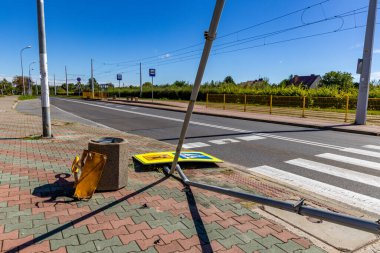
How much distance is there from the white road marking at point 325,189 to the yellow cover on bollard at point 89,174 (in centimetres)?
325

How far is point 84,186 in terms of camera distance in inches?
153

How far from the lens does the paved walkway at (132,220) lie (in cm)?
283

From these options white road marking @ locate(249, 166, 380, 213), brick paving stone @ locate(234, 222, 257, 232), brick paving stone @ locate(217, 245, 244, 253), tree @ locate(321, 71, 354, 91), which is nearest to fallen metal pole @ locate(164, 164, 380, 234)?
brick paving stone @ locate(234, 222, 257, 232)

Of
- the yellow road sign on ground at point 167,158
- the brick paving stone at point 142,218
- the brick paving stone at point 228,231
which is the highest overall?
the yellow road sign on ground at point 167,158

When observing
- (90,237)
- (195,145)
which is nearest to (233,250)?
(90,237)

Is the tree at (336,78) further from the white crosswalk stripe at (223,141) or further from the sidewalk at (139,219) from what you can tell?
the sidewalk at (139,219)

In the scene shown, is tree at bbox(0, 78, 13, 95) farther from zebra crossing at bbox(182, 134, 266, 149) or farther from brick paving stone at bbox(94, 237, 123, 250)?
brick paving stone at bbox(94, 237, 123, 250)

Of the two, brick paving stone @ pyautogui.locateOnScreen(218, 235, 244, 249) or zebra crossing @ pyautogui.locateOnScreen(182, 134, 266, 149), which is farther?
zebra crossing @ pyautogui.locateOnScreen(182, 134, 266, 149)

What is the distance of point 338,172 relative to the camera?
19.7 feet

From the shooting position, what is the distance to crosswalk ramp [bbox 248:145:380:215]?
4578mm

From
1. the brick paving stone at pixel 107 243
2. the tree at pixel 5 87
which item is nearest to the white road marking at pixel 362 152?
the brick paving stone at pixel 107 243

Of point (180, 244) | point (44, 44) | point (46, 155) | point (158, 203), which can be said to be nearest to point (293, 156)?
point (158, 203)

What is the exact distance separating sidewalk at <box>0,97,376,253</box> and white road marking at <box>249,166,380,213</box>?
2.29 ft

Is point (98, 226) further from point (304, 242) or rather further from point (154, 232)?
point (304, 242)
